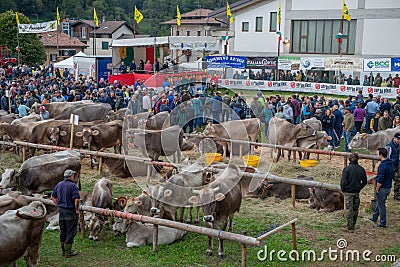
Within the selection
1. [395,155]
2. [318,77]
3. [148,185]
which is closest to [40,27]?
[318,77]

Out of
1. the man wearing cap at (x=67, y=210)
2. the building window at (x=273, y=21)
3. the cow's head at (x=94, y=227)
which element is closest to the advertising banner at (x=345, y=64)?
the building window at (x=273, y=21)

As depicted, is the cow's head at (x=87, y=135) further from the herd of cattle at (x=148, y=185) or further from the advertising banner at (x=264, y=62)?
the advertising banner at (x=264, y=62)

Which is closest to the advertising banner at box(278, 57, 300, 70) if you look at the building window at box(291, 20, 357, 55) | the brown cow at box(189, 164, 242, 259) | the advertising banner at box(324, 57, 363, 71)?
the advertising banner at box(324, 57, 363, 71)

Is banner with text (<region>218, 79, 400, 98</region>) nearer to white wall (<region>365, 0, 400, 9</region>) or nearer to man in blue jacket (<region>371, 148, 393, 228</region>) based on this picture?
white wall (<region>365, 0, 400, 9</region>)

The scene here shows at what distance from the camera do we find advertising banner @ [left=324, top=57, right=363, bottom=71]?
31884 mm

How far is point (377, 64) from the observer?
1184 inches

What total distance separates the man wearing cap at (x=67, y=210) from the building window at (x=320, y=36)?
109ft

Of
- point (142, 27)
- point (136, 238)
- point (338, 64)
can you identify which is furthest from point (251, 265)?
point (142, 27)

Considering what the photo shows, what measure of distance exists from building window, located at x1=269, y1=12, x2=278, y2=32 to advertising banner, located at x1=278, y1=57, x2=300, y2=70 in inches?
330

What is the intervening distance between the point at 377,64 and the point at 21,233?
85.1 feet

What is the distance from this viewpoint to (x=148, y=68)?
3269 cm

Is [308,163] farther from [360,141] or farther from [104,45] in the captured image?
[104,45]

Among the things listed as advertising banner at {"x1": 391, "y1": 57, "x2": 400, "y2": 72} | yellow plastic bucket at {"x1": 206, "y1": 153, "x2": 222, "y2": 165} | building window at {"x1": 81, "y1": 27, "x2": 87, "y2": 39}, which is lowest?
yellow plastic bucket at {"x1": 206, "y1": 153, "x2": 222, "y2": 165}

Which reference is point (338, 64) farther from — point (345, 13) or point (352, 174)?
point (352, 174)
